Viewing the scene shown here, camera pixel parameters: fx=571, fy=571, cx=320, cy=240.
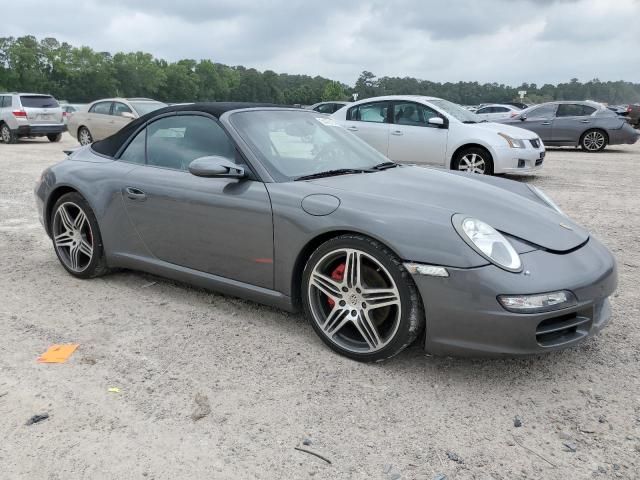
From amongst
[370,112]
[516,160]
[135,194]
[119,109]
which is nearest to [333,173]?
[135,194]

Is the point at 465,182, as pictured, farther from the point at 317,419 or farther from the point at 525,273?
the point at 317,419

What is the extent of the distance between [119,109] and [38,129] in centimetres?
492

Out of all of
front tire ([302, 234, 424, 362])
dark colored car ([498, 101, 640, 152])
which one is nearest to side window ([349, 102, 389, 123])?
dark colored car ([498, 101, 640, 152])

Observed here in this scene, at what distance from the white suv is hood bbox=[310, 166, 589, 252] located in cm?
1748

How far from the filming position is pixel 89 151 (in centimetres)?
444

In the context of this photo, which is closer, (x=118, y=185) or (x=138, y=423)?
(x=138, y=423)

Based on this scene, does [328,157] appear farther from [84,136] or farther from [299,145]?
[84,136]

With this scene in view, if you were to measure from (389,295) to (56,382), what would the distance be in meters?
1.69

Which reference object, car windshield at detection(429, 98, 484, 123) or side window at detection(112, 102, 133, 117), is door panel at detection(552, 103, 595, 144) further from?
side window at detection(112, 102, 133, 117)

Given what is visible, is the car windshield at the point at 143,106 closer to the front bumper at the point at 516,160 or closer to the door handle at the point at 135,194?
the front bumper at the point at 516,160

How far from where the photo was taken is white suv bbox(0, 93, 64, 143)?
17875 mm

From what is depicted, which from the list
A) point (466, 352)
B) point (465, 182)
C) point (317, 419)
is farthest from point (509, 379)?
point (465, 182)

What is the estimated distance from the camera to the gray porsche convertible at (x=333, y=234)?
263 centimetres

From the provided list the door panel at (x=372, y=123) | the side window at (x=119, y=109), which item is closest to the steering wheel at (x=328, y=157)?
the door panel at (x=372, y=123)
